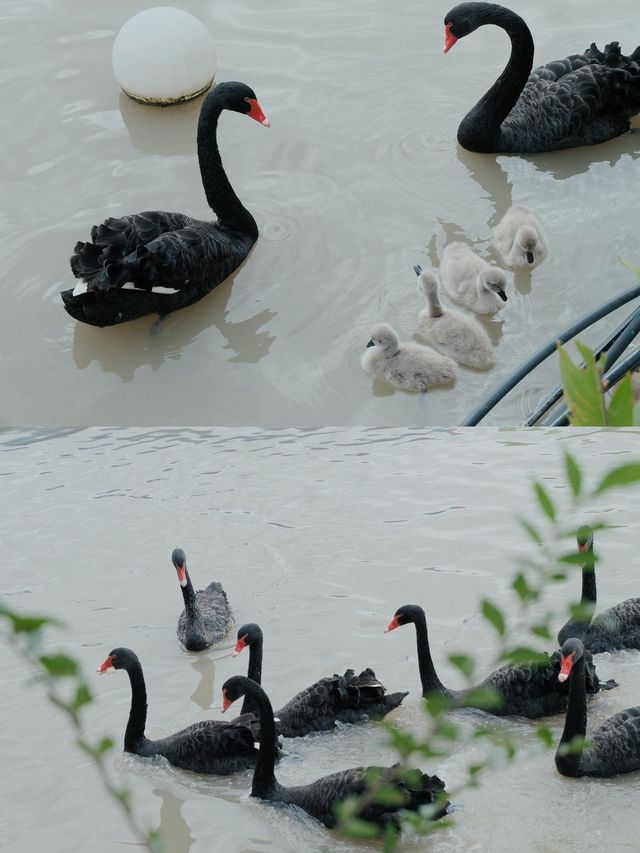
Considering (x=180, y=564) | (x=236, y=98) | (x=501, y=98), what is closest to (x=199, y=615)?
(x=180, y=564)

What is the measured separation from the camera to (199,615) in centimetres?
304

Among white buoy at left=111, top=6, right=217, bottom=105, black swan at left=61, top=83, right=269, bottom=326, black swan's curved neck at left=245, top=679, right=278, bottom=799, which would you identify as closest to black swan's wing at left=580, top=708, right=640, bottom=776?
black swan's curved neck at left=245, top=679, right=278, bottom=799

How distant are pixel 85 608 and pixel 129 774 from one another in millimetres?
643

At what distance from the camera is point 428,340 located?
15.5 ft

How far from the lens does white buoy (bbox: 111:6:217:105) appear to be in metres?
6.14

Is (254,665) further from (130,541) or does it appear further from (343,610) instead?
(130,541)

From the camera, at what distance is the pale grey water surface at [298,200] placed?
4715mm

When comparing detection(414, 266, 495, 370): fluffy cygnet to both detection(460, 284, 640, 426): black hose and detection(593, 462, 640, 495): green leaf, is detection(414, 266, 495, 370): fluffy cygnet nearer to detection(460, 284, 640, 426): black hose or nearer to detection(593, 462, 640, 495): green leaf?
detection(460, 284, 640, 426): black hose

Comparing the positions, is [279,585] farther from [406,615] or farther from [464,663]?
[464,663]

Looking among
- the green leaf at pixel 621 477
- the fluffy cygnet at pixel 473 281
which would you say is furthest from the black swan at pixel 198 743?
the fluffy cygnet at pixel 473 281

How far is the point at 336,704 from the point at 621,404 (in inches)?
65.5

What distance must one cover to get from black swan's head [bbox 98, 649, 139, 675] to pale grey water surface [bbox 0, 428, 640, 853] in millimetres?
122

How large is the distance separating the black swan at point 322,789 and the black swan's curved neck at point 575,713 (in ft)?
0.93

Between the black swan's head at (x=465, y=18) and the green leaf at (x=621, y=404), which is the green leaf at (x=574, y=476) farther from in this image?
the black swan's head at (x=465, y=18)
